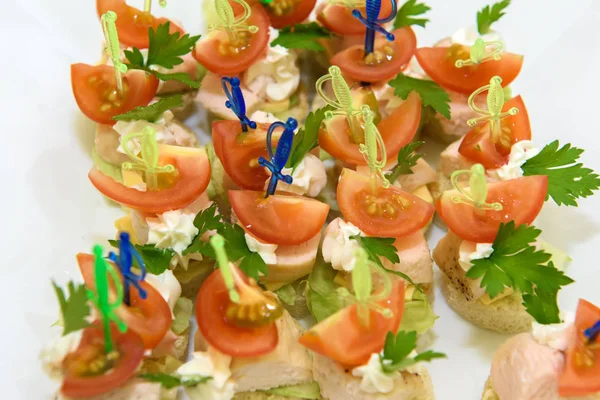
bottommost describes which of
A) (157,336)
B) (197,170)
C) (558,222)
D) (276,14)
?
(558,222)

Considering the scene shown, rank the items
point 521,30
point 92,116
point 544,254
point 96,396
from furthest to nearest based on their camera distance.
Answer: point 521,30, point 92,116, point 544,254, point 96,396

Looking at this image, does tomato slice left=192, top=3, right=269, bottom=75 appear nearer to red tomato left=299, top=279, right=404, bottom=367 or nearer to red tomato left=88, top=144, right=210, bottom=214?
red tomato left=88, top=144, right=210, bottom=214

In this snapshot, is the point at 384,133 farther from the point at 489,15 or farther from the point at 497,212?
the point at 489,15

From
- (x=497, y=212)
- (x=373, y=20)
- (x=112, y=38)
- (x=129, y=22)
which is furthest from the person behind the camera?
(x=129, y=22)

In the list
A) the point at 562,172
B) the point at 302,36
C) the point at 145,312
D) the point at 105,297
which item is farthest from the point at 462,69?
the point at 105,297

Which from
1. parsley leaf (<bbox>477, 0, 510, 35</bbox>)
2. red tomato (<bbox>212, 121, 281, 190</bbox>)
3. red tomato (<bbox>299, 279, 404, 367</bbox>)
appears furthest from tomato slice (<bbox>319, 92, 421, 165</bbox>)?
red tomato (<bbox>299, 279, 404, 367</bbox>)

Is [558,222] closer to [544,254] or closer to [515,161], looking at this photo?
[515,161]

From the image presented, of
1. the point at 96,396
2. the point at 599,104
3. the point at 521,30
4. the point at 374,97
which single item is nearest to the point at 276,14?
the point at 374,97
